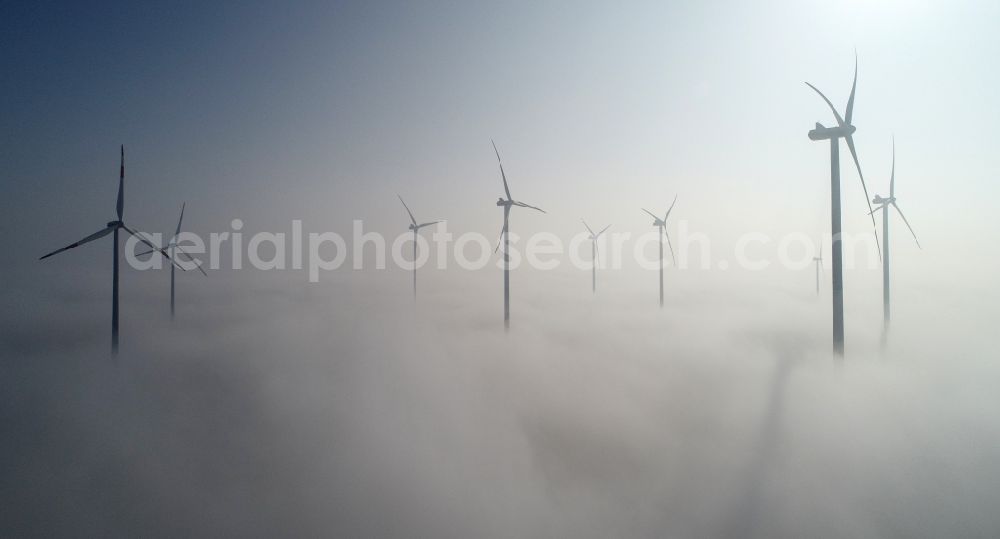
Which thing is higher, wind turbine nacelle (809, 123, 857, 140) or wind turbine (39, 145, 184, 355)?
wind turbine nacelle (809, 123, 857, 140)

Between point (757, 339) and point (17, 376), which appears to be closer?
point (17, 376)

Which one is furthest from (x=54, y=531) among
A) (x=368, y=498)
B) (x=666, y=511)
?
(x=666, y=511)

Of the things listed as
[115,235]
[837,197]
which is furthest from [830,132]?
[115,235]

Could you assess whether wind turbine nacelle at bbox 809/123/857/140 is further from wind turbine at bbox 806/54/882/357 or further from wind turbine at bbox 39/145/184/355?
wind turbine at bbox 39/145/184/355

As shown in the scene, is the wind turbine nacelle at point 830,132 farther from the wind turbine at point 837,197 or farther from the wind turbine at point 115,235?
the wind turbine at point 115,235

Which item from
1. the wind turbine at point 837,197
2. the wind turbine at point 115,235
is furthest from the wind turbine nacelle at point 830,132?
the wind turbine at point 115,235

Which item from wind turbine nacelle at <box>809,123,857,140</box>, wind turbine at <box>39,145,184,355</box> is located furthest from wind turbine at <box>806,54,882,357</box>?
wind turbine at <box>39,145,184,355</box>

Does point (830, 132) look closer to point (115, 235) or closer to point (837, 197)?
point (837, 197)

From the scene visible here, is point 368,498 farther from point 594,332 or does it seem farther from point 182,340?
point 182,340
